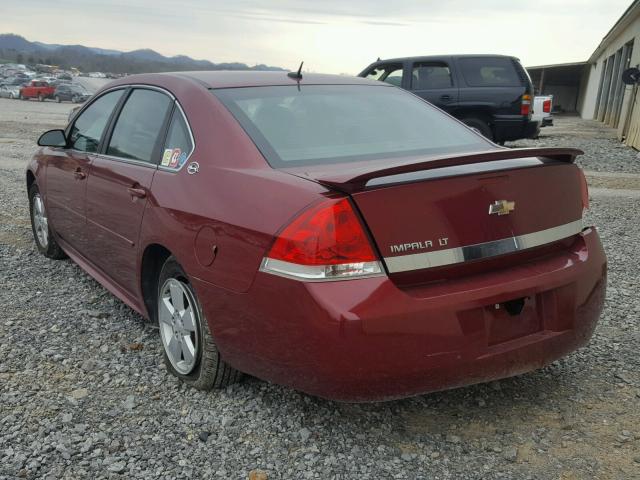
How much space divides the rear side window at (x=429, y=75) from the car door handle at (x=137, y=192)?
31.3 feet

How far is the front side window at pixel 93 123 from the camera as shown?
4344 millimetres

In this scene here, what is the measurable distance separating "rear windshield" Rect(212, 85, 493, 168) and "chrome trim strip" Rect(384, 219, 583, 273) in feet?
2.36

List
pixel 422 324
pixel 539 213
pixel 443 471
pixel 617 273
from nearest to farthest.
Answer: pixel 422 324, pixel 443 471, pixel 539 213, pixel 617 273

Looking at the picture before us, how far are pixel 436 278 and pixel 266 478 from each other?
1.03m

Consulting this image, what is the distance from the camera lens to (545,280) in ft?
8.85

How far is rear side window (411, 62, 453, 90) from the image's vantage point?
1217 cm

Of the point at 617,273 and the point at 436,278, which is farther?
the point at 617,273

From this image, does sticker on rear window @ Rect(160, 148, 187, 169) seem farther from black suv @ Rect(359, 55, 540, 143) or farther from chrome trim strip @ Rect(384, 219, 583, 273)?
black suv @ Rect(359, 55, 540, 143)

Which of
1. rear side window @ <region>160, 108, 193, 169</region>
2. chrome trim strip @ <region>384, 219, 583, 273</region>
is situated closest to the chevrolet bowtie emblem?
chrome trim strip @ <region>384, 219, 583, 273</region>

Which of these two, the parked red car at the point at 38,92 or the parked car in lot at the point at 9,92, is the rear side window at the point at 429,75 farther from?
the parked car in lot at the point at 9,92

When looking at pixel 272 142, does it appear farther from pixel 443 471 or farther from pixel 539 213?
pixel 443 471

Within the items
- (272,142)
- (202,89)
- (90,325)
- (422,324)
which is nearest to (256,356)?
(422,324)

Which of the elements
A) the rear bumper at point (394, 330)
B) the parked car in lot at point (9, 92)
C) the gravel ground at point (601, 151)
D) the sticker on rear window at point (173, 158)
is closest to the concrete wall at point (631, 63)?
the gravel ground at point (601, 151)

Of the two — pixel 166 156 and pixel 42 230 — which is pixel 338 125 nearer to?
pixel 166 156
